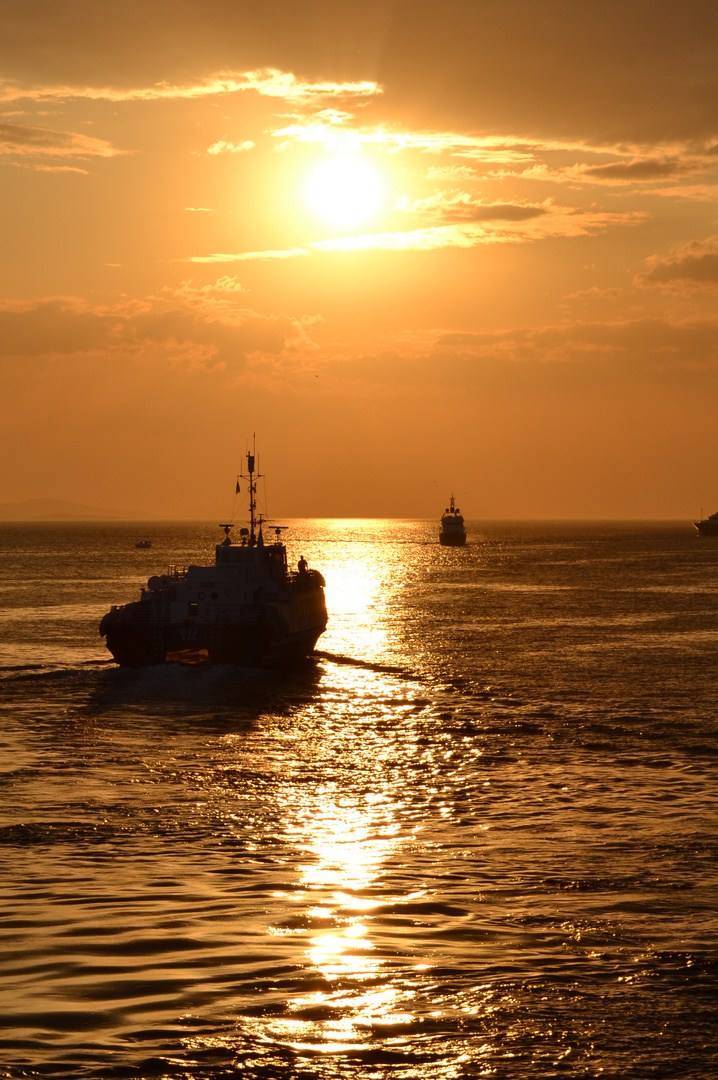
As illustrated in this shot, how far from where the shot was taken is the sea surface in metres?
14.9

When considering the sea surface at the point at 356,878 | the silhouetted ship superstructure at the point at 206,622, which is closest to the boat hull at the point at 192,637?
the silhouetted ship superstructure at the point at 206,622

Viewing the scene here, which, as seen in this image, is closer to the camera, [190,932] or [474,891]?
[190,932]

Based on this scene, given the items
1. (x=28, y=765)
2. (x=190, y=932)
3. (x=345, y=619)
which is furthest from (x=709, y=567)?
(x=190, y=932)

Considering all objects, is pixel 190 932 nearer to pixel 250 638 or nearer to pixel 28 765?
pixel 28 765

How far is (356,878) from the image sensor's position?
22.0 m

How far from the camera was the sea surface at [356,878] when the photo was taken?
14.9 metres

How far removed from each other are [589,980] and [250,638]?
40569 millimetres

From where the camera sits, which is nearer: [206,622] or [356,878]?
[356,878]

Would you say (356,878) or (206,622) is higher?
(206,622)

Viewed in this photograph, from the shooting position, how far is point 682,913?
20.5 m

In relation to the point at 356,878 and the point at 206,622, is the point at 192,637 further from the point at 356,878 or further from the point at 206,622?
the point at 356,878

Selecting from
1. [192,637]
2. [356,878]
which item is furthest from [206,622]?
[356,878]

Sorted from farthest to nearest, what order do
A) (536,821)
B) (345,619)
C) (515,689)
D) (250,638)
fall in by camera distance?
(345,619), (250,638), (515,689), (536,821)

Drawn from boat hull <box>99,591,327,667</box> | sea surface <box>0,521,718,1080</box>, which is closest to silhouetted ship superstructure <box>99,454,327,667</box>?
boat hull <box>99,591,327,667</box>
